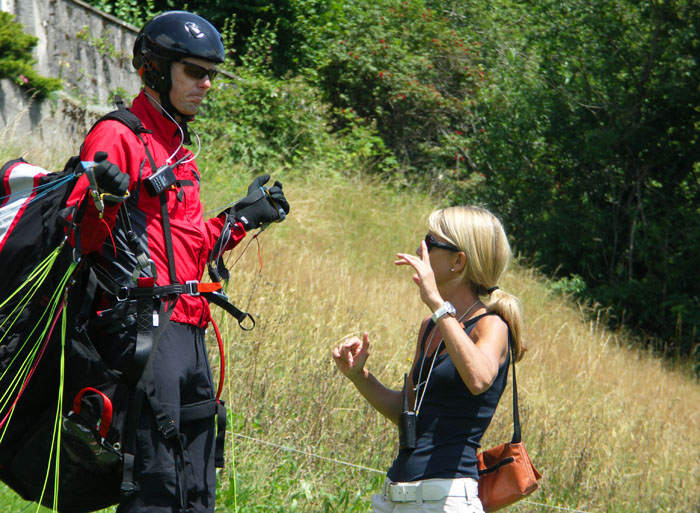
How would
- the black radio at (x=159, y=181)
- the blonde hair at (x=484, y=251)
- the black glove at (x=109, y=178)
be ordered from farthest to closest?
the blonde hair at (x=484, y=251), the black radio at (x=159, y=181), the black glove at (x=109, y=178)

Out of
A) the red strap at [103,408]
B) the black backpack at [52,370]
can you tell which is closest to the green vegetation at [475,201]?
the black backpack at [52,370]

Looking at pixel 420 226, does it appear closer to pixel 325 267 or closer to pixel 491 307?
pixel 325 267

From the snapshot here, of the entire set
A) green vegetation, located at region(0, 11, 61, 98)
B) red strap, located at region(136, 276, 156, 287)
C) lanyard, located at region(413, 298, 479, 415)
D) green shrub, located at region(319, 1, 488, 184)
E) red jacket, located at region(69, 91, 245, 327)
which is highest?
red jacket, located at region(69, 91, 245, 327)

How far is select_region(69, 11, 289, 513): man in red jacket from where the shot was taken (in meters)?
2.53

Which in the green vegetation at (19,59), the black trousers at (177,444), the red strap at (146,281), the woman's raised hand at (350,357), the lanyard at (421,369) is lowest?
the green vegetation at (19,59)

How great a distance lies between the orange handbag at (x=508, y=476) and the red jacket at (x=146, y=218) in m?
1.17

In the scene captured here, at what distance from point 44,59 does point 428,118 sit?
8.29 m

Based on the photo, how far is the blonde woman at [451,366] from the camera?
8.36 feet

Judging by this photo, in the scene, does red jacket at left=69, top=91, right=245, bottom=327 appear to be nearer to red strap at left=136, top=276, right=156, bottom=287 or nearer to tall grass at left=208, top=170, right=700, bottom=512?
red strap at left=136, top=276, right=156, bottom=287

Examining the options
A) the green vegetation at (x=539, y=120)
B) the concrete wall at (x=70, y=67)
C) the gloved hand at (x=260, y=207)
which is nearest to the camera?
the gloved hand at (x=260, y=207)

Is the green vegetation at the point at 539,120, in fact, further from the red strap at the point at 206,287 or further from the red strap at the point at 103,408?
the red strap at the point at 103,408

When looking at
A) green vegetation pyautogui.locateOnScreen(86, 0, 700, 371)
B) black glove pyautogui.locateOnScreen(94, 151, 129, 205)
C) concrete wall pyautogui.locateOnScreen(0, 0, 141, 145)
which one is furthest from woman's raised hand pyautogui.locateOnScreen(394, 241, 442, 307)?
green vegetation pyautogui.locateOnScreen(86, 0, 700, 371)

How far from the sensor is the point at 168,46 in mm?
2809

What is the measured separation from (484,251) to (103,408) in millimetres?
1423
